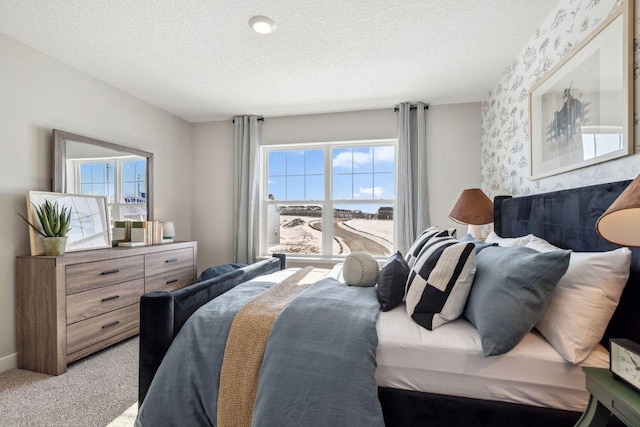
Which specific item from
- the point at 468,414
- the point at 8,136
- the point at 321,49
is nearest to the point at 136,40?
the point at 8,136

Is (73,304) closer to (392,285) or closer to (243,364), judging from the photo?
(243,364)

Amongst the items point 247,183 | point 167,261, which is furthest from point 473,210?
point 167,261

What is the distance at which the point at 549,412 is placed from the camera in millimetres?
1053

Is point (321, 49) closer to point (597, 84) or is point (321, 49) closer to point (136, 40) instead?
point (136, 40)

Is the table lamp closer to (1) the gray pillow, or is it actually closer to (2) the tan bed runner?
(1) the gray pillow

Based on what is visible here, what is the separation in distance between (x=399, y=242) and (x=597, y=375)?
2509 mm

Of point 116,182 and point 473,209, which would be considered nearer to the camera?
point 473,209

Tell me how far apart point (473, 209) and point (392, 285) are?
1487 millimetres

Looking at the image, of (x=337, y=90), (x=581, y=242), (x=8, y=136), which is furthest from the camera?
(x=337, y=90)

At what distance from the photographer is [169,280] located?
315 cm

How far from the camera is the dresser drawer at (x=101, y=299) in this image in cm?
223

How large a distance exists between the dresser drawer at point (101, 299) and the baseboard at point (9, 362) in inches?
19.2

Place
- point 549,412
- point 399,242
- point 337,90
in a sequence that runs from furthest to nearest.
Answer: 1. point 399,242
2. point 337,90
3. point 549,412

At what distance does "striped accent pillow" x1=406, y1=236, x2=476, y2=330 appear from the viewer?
4.33 ft
